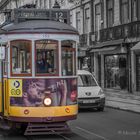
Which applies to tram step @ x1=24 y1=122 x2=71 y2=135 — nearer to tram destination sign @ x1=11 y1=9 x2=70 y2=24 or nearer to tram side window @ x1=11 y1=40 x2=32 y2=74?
tram side window @ x1=11 y1=40 x2=32 y2=74

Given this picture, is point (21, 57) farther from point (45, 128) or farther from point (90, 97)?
point (90, 97)

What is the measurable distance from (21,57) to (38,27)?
34.1 inches

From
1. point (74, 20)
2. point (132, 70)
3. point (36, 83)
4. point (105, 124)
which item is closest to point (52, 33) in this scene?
point (36, 83)

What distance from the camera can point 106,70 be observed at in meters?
36.5

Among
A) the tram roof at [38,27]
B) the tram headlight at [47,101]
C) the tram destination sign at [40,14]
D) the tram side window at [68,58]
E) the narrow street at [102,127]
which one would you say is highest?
the tram destination sign at [40,14]

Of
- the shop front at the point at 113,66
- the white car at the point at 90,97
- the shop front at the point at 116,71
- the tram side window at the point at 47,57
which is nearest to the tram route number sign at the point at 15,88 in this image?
the tram side window at the point at 47,57

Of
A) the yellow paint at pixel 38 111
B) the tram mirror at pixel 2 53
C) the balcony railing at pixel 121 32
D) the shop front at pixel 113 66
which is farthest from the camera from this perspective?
the shop front at pixel 113 66

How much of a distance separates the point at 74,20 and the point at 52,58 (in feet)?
105

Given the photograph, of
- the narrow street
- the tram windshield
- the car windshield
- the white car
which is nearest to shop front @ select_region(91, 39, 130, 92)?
the car windshield

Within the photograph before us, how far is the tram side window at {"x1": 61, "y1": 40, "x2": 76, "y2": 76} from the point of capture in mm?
12617

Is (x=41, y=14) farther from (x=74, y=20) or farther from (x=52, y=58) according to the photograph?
(x=74, y=20)

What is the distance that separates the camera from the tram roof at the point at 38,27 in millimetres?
12445

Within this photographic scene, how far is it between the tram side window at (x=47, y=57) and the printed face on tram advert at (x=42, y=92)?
0.88 feet

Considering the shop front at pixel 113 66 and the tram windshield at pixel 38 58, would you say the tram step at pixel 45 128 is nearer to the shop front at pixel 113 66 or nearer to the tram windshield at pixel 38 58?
the tram windshield at pixel 38 58
